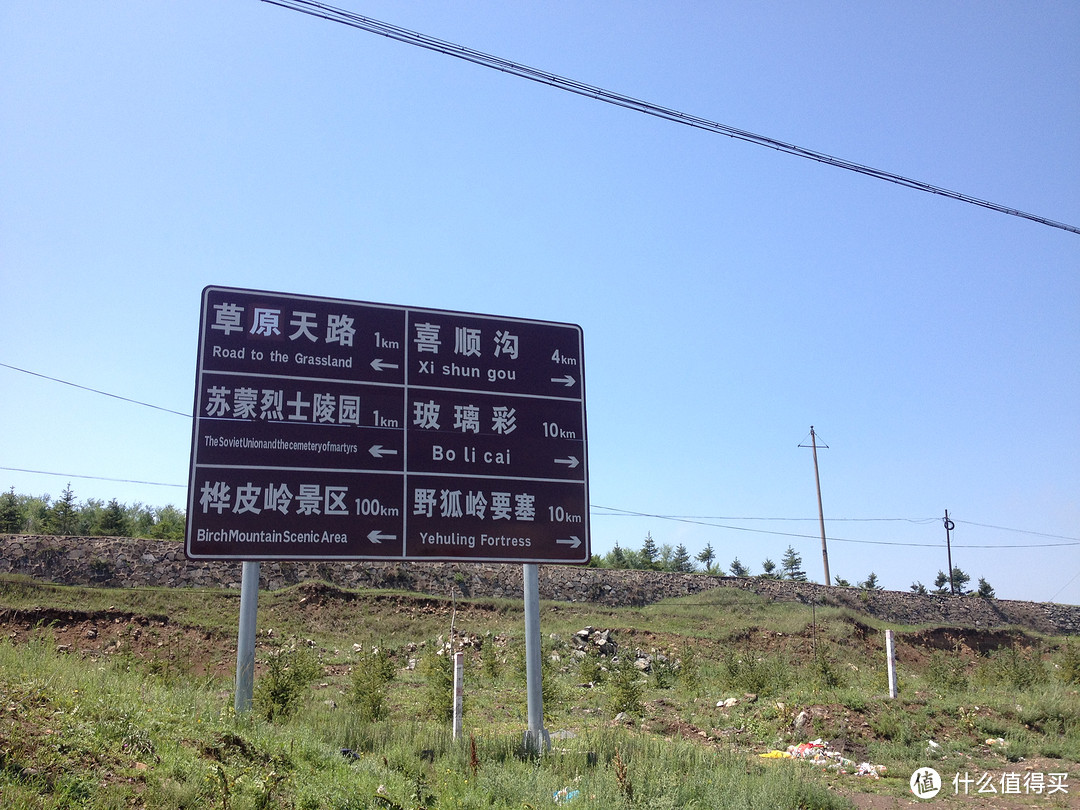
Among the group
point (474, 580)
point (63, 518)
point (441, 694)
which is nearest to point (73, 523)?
point (63, 518)

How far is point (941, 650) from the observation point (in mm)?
35844

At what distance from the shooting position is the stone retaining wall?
2655 cm

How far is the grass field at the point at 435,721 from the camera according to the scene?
658 cm

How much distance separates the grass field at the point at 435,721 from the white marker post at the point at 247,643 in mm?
219

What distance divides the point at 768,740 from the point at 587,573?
23506mm

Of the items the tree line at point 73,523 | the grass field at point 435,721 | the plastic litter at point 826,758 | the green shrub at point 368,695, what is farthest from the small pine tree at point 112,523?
A: the plastic litter at point 826,758

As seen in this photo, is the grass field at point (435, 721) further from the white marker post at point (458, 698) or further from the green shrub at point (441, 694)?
the white marker post at point (458, 698)

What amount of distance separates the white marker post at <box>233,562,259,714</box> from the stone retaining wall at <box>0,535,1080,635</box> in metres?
8.06

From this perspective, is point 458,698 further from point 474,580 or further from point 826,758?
point 474,580

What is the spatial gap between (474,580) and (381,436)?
2383 cm

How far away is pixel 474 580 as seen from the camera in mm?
33094

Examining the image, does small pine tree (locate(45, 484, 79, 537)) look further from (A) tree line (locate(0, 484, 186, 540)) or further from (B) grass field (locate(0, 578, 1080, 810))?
(B) grass field (locate(0, 578, 1080, 810))

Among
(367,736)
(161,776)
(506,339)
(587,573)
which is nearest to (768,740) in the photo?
(367,736)

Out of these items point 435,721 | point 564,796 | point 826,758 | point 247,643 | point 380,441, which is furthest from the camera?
point 435,721
